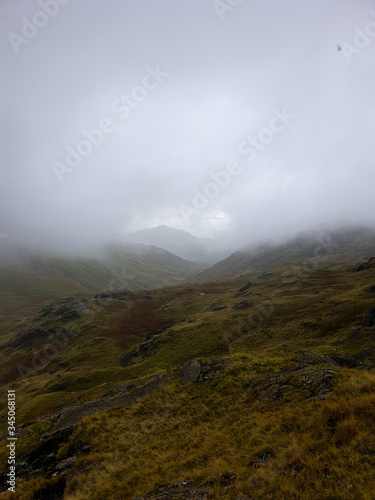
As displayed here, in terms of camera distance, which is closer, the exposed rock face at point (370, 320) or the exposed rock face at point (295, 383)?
the exposed rock face at point (295, 383)

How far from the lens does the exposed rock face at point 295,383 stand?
38.1ft

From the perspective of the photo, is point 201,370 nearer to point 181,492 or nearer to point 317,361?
point 317,361

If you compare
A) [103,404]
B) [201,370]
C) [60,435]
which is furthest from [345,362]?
[60,435]

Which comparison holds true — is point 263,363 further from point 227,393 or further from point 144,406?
point 144,406

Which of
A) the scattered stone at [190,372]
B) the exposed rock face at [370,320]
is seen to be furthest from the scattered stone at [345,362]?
the exposed rock face at [370,320]

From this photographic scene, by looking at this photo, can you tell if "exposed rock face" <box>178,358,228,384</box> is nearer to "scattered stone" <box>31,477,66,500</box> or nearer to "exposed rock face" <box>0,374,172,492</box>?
"exposed rock face" <box>0,374,172,492</box>

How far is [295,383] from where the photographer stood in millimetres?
13031

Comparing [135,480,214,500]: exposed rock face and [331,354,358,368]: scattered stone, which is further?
[331,354,358,368]: scattered stone

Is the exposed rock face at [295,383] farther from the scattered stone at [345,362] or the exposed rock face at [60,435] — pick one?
the exposed rock face at [60,435]

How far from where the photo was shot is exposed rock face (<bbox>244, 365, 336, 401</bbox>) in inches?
457

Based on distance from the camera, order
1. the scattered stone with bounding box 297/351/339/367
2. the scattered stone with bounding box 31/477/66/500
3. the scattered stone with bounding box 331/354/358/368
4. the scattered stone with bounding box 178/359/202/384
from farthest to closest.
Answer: the scattered stone with bounding box 178/359/202/384, the scattered stone with bounding box 331/354/358/368, the scattered stone with bounding box 297/351/339/367, the scattered stone with bounding box 31/477/66/500

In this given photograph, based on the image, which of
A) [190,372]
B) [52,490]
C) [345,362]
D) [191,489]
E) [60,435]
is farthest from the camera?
[190,372]

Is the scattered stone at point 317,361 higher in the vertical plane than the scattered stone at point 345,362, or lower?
higher

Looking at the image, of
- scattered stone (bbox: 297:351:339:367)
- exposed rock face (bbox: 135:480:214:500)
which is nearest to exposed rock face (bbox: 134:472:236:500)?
exposed rock face (bbox: 135:480:214:500)
